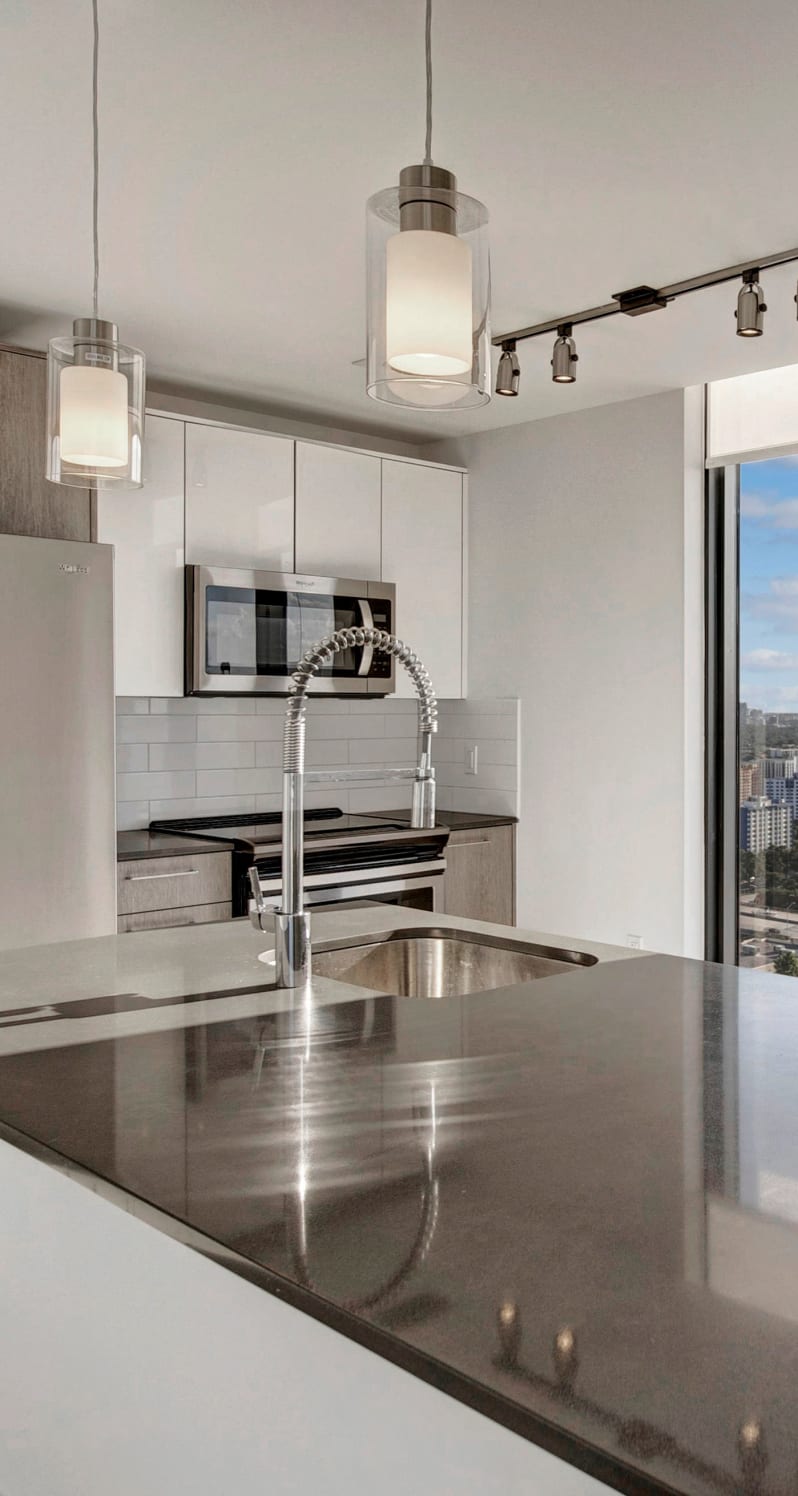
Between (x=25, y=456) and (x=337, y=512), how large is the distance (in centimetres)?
143

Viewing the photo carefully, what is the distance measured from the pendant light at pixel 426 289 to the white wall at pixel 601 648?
2.99 metres

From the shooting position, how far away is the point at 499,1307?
80cm

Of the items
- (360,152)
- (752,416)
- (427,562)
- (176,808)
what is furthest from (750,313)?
(176,808)

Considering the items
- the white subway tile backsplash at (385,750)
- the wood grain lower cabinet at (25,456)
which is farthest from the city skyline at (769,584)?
the wood grain lower cabinet at (25,456)

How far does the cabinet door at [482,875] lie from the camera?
454 cm

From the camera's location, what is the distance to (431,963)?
222 centimetres

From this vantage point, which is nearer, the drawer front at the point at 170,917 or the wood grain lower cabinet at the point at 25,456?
the wood grain lower cabinet at the point at 25,456

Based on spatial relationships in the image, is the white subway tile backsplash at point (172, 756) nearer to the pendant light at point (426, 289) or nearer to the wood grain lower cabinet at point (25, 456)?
the wood grain lower cabinet at point (25, 456)

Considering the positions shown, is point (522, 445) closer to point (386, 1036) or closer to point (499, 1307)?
point (386, 1036)

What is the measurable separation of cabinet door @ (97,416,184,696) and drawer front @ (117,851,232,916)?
0.61 meters

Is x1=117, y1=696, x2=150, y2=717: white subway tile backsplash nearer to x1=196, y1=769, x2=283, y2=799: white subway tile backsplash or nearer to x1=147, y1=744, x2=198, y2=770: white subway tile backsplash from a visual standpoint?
x1=147, y1=744, x2=198, y2=770: white subway tile backsplash

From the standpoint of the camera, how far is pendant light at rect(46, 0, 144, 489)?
5.73 ft

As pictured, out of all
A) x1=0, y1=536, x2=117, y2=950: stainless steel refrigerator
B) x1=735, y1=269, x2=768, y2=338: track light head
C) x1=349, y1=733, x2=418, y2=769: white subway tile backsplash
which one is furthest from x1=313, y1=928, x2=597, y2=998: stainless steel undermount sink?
x1=349, y1=733, x2=418, y2=769: white subway tile backsplash

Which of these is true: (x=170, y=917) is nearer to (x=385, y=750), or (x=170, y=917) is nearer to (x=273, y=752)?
(x=273, y=752)
